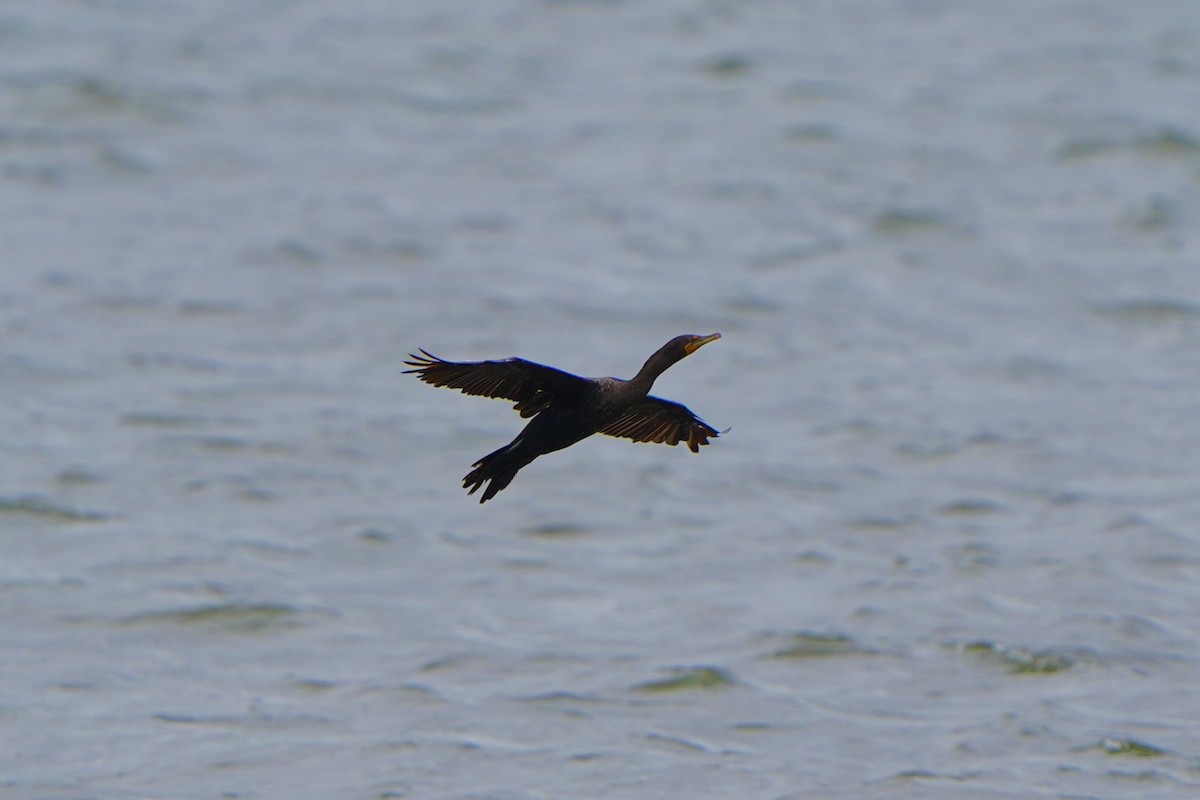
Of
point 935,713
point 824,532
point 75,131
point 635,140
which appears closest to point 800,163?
point 635,140

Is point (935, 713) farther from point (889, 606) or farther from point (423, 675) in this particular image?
point (423, 675)

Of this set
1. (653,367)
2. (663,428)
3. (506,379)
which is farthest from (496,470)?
(663,428)

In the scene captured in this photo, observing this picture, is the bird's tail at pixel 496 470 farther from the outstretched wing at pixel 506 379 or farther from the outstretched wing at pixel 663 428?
the outstretched wing at pixel 663 428

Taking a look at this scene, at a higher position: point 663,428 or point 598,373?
point 663,428

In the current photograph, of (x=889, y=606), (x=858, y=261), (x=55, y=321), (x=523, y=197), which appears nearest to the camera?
(x=889, y=606)

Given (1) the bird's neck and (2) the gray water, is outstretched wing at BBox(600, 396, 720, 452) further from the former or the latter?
(2) the gray water

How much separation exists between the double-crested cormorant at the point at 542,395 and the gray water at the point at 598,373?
3.84 meters

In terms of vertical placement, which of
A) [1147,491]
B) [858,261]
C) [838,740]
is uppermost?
[858,261]

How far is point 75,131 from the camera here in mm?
21844

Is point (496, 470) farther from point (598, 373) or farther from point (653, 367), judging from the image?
point (598, 373)

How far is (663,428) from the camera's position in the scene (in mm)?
6840

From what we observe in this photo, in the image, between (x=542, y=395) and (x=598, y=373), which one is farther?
(x=598, y=373)

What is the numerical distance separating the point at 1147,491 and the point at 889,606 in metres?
2.82

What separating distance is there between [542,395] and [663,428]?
2.54 ft
